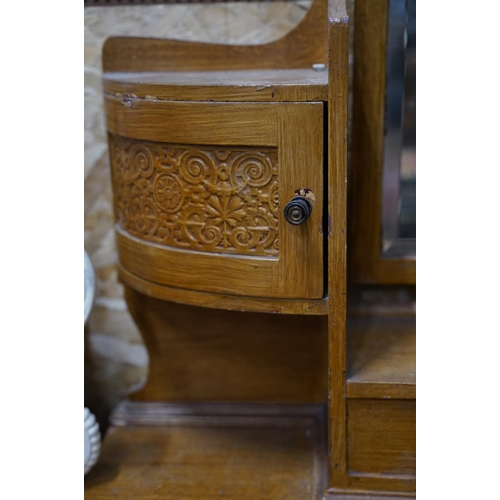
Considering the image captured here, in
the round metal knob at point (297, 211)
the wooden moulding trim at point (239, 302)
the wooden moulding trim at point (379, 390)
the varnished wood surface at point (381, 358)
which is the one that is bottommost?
the wooden moulding trim at point (379, 390)

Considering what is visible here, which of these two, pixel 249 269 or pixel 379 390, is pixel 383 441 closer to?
pixel 379 390

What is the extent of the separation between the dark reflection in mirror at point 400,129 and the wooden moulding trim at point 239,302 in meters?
0.31

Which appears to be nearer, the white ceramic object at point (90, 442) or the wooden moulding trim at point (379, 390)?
the wooden moulding trim at point (379, 390)

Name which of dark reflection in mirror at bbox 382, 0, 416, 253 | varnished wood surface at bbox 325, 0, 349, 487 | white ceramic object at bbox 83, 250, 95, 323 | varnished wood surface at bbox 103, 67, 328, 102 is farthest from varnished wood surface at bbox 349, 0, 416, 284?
white ceramic object at bbox 83, 250, 95, 323

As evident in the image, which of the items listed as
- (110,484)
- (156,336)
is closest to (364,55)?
(156,336)

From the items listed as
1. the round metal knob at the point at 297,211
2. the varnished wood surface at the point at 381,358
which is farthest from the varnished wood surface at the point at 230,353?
the round metal knob at the point at 297,211

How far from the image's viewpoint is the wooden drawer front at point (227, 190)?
91 cm


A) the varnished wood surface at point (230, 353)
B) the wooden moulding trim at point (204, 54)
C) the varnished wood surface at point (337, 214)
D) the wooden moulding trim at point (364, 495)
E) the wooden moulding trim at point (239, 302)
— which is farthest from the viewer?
the varnished wood surface at point (230, 353)

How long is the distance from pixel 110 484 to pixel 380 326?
22.7 inches

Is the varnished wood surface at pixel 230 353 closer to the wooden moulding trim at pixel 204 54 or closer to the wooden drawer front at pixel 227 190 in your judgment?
the wooden drawer front at pixel 227 190

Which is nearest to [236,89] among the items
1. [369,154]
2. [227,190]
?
[227,190]

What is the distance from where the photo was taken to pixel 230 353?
1358 millimetres

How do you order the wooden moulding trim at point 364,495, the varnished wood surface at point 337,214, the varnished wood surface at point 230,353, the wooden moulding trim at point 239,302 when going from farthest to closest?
1. the varnished wood surface at point 230,353
2. the wooden moulding trim at point 364,495
3. the wooden moulding trim at point 239,302
4. the varnished wood surface at point 337,214

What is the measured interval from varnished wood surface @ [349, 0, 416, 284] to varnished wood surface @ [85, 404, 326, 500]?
1.15ft
